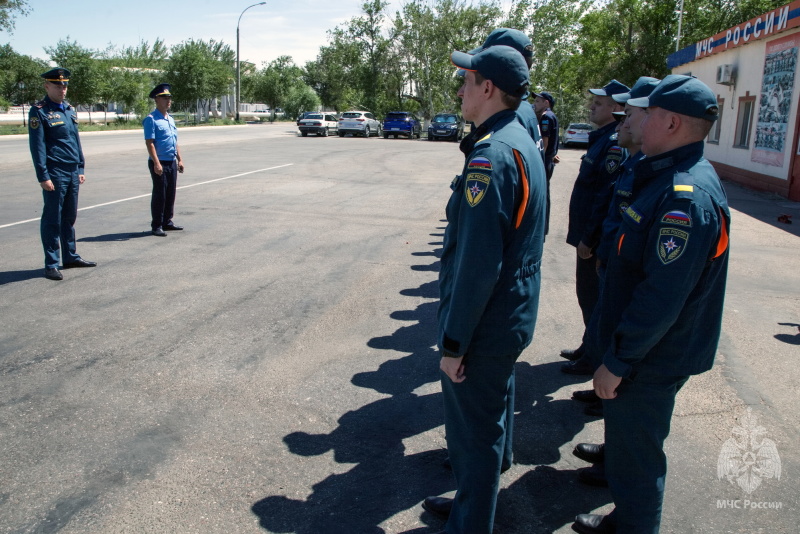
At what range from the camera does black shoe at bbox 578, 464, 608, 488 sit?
→ 3.14 metres

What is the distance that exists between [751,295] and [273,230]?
6146 millimetres

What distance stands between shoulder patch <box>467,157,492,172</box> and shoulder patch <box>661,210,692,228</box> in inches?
25.3

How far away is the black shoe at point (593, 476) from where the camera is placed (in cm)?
314

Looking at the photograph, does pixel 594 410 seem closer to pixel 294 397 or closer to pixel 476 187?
pixel 294 397

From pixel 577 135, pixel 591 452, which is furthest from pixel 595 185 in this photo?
pixel 577 135

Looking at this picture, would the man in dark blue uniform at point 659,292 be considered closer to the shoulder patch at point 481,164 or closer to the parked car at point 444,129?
the shoulder patch at point 481,164

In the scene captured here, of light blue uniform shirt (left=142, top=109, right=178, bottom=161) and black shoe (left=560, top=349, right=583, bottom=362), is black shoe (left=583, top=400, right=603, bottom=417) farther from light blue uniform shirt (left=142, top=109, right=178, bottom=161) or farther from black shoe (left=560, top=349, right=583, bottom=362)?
light blue uniform shirt (left=142, top=109, right=178, bottom=161)

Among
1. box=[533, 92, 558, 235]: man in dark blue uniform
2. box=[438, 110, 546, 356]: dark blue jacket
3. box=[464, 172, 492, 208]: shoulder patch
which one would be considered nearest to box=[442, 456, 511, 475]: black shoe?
box=[438, 110, 546, 356]: dark blue jacket

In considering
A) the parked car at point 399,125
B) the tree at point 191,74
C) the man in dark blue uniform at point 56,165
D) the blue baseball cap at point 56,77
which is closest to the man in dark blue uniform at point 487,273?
the man in dark blue uniform at point 56,165

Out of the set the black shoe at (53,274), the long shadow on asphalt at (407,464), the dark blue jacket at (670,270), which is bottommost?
the long shadow on asphalt at (407,464)


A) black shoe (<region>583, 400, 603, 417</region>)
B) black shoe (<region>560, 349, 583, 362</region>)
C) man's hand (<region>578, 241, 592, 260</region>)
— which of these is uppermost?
man's hand (<region>578, 241, 592, 260</region>)

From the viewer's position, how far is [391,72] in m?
55.4

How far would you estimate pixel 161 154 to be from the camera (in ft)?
27.6

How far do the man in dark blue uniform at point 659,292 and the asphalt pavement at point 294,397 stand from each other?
0.63 m
